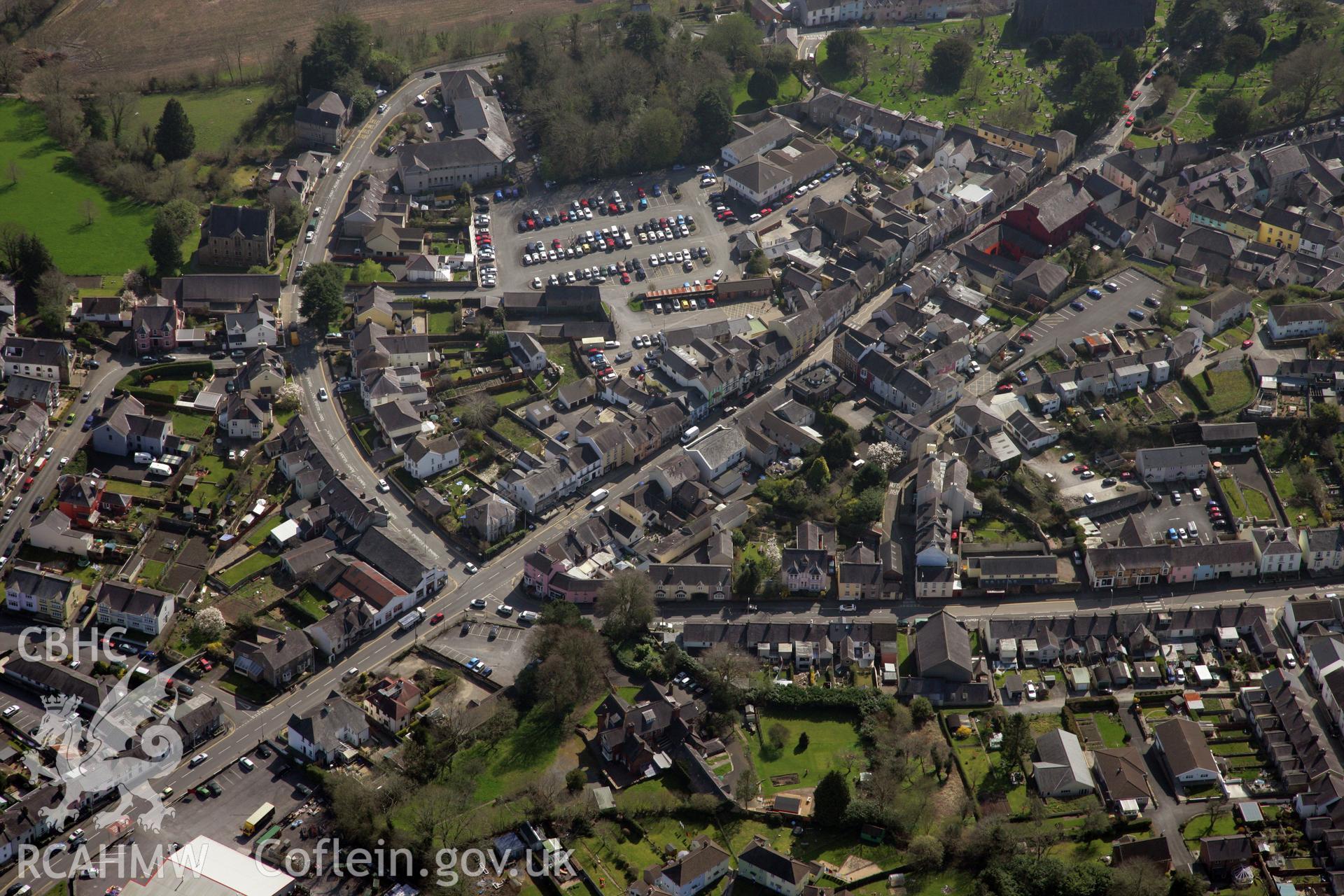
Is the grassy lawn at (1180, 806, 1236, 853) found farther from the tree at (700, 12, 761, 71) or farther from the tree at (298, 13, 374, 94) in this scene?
the tree at (298, 13, 374, 94)

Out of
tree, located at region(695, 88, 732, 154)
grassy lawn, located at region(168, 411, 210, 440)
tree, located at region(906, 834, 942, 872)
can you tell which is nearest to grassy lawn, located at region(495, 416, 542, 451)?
grassy lawn, located at region(168, 411, 210, 440)

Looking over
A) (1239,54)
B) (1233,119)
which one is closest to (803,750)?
(1233,119)

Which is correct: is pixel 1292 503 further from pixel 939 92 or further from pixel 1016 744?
pixel 939 92

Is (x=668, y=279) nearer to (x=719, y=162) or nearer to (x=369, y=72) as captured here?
(x=719, y=162)

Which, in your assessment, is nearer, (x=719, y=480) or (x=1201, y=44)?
(x=719, y=480)

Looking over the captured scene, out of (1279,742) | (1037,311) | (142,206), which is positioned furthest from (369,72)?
(1279,742)

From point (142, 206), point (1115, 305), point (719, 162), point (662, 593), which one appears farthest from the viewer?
point (719, 162)
